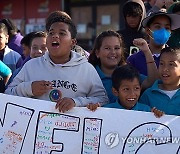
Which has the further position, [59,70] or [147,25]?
[147,25]

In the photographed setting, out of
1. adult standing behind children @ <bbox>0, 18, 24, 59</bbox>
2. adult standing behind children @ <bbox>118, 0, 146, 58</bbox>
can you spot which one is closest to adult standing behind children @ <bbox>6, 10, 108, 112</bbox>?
adult standing behind children @ <bbox>118, 0, 146, 58</bbox>

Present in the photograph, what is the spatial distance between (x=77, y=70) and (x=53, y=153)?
→ 0.76 m

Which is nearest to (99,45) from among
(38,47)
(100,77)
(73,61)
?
(100,77)

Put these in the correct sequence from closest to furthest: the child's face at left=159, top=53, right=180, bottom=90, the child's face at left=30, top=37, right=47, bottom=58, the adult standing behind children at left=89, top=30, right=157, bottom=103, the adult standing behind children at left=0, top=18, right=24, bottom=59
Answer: the child's face at left=159, top=53, right=180, bottom=90
the adult standing behind children at left=89, top=30, right=157, bottom=103
the child's face at left=30, top=37, right=47, bottom=58
the adult standing behind children at left=0, top=18, right=24, bottom=59

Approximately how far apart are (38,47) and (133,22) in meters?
1.16

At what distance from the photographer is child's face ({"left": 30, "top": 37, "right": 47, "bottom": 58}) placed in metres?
5.64

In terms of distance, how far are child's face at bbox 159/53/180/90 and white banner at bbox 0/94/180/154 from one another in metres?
0.39

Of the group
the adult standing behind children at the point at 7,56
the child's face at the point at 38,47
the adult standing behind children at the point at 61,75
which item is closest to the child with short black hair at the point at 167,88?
the adult standing behind children at the point at 61,75

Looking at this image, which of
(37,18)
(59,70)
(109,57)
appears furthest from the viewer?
(37,18)

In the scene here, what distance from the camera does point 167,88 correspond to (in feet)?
14.3

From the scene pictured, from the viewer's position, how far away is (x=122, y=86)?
4.23 metres

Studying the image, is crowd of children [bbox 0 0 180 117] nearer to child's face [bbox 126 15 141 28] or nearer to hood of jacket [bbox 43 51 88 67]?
hood of jacket [bbox 43 51 88 67]

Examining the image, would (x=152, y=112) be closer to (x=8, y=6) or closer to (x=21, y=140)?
(x=21, y=140)

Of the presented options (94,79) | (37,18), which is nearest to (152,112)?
(94,79)
